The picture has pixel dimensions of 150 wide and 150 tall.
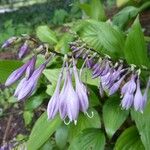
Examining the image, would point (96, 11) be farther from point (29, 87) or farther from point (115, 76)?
point (29, 87)

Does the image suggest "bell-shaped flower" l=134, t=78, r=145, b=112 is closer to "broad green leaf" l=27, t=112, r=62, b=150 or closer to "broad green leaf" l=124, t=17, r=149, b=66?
"broad green leaf" l=124, t=17, r=149, b=66

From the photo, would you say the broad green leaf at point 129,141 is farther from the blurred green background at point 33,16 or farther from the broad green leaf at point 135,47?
the blurred green background at point 33,16

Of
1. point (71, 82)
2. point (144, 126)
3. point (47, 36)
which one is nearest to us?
point (71, 82)

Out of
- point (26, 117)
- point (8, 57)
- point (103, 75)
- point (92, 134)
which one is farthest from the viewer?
point (8, 57)

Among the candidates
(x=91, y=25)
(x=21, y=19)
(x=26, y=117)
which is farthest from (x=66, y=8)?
(x=91, y=25)

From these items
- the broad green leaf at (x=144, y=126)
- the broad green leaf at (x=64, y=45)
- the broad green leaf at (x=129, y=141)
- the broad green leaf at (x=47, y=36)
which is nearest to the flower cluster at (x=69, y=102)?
the broad green leaf at (x=144, y=126)

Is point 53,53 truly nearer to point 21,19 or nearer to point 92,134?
point 92,134

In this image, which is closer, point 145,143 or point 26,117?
point 145,143

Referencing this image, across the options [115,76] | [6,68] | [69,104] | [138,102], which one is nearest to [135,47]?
[115,76]
